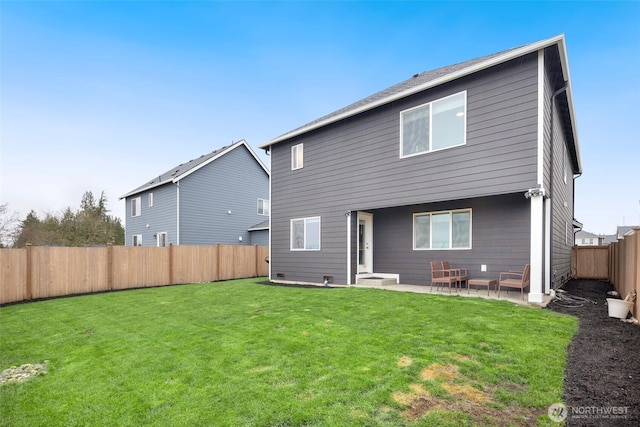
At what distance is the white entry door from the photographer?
10805 mm

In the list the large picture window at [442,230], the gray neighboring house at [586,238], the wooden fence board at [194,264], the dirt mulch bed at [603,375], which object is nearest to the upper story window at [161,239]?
the wooden fence board at [194,264]

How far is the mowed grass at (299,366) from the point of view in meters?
2.71

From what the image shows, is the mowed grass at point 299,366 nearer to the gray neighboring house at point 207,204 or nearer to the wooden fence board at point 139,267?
the wooden fence board at point 139,267

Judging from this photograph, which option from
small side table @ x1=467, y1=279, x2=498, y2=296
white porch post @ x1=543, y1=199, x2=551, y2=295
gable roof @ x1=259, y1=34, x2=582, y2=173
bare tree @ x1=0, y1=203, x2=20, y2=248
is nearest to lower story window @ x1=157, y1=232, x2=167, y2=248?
bare tree @ x1=0, y1=203, x2=20, y2=248

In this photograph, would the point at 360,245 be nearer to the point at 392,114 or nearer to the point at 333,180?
the point at 333,180

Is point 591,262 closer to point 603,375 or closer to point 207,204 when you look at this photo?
point 603,375

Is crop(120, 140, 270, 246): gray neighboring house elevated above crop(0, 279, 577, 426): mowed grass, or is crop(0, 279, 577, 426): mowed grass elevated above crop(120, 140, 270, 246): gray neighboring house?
crop(120, 140, 270, 246): gray neighboring house

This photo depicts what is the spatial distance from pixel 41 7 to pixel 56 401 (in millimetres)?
12049

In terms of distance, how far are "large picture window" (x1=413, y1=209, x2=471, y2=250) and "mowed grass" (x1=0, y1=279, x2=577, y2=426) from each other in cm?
261

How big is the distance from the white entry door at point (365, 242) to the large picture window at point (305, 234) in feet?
4.97

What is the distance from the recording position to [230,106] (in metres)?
19.1

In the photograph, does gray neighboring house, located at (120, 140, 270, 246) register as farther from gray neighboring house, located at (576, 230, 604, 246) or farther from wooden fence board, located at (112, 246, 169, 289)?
gray neighboring house, located at (576, 230, 604, 246)

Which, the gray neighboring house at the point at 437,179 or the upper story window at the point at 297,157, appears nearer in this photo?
the gray neighboring house at the point at 437,179

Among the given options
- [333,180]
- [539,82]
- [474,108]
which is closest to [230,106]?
[333,180]
